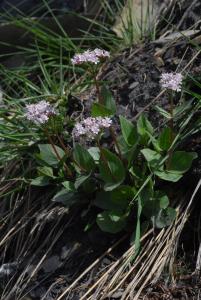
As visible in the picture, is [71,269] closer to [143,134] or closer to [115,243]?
[115,243]

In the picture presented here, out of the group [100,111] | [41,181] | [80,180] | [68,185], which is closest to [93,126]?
[100,111]

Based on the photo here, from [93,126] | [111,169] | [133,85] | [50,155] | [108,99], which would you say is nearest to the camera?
[93,126]

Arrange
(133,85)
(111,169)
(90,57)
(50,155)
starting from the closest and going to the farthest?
(90,57) → (111,169) → (50,155) → (133,85)

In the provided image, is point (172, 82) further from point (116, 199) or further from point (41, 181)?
point (41, 181)

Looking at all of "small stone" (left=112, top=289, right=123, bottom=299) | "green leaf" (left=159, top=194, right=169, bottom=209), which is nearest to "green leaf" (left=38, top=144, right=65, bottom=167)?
"green leaf" (left=159, top=194, right=169, bottom=209)

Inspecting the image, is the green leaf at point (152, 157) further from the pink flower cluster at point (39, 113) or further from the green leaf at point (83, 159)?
the pink flower cluster at point (39, 113)

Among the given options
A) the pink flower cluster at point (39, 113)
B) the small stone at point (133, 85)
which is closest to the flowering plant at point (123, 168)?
the pink flower cluster at point (39, 113)
